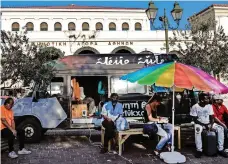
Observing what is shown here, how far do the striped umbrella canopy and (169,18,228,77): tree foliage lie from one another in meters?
6.36

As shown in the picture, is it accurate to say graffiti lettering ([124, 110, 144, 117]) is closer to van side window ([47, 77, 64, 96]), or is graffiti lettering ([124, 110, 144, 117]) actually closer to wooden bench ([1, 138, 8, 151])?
van side window ([47, 77, 64, 96])

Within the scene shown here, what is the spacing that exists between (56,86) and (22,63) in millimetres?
1276

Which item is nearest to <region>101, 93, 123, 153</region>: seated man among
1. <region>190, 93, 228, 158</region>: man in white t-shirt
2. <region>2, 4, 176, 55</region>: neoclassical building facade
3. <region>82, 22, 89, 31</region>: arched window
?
<region>190, 93, 228, 158</region>: man in white t-shirt

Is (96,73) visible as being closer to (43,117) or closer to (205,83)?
(43,117)

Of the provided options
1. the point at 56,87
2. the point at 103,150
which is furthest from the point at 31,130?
the point at 103,150

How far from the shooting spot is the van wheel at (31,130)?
9.59 metres

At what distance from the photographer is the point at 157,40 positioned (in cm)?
3769

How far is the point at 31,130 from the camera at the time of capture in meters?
9.61

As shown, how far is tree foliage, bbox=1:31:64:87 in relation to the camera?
10156 millimetres

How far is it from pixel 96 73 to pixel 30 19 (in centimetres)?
4066

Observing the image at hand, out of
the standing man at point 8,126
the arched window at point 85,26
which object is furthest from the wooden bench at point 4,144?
the arched window at point 85,26

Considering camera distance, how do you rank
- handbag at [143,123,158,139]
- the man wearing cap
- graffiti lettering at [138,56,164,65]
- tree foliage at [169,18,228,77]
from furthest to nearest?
tree foliage at [169,18,228,77] → graffiti lettering at [138,56,164,65] → the man wearing cap → handbag at [143,123,158,139]

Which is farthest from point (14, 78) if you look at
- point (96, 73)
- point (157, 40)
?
point (157, 40)

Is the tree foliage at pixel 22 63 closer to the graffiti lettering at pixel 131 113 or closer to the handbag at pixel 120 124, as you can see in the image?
the graffiti lettering at pixel 131 113
